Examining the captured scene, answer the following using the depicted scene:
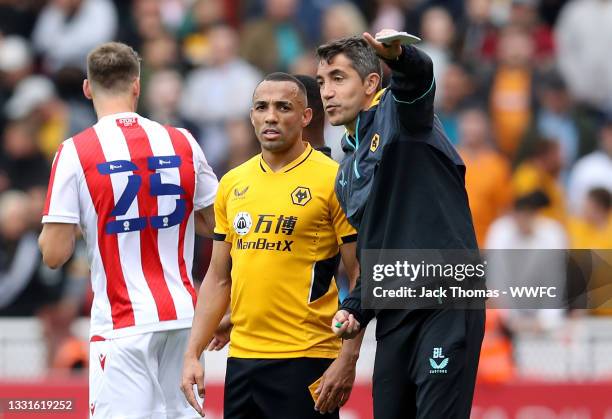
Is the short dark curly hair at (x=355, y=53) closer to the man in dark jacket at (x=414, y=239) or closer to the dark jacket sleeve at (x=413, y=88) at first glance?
the man in dark jacket at (x=414, y=239)

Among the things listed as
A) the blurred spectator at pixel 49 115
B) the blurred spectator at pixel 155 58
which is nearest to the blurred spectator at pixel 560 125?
the blurred spectator at pixel 155 58

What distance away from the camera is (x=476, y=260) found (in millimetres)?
5992

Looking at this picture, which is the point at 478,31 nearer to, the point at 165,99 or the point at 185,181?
the point at 165,99

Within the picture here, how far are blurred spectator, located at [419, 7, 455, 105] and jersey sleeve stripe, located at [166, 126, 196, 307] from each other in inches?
272

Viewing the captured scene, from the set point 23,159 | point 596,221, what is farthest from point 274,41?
point 596,221

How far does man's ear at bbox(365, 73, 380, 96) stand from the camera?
6.39m

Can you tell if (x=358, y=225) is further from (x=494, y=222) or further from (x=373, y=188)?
(x=494, y=222)

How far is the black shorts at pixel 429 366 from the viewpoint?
5.85 m

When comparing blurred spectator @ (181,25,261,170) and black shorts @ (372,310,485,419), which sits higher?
blurred spectator @ (181,25,261,170)

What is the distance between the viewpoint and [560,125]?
13070 millimetres

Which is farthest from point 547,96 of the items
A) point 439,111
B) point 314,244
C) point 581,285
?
point 314,244

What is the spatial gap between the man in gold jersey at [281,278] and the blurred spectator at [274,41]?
7.38 meters

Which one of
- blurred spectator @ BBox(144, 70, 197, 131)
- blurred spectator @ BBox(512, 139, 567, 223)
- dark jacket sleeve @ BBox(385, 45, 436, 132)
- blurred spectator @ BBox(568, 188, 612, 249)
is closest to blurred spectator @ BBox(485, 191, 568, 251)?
blurred spectator @ BBox(568, 188, 612, 249)

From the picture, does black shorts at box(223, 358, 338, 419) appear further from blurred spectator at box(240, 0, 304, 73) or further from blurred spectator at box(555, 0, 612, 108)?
blurred spectator at box(555, 0, 612, 108)
